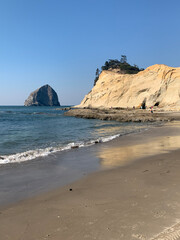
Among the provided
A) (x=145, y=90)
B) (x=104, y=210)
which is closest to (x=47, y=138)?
(x=104, y=210)

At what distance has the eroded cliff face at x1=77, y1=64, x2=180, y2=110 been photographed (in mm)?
43344

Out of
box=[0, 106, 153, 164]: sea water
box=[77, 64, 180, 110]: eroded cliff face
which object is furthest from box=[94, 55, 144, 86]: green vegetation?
box=[0, 106, 153, 164]: sea water

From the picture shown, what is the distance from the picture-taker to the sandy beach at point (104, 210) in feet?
9.95

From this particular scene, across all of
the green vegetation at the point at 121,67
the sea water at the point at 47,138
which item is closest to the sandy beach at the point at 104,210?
the sea water at the point at 47,138

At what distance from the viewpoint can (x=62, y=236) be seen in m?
2.98

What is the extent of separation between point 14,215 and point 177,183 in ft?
11.8

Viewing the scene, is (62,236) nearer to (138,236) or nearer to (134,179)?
(138,236)

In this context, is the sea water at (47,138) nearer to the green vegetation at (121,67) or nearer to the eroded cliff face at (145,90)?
the eroded cliff face at (145,90)

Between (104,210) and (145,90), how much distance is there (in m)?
47.5

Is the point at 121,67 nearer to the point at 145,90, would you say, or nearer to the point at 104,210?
the point at 145,90

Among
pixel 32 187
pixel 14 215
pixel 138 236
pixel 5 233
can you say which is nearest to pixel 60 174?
pixel 32 187

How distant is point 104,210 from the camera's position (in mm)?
3725

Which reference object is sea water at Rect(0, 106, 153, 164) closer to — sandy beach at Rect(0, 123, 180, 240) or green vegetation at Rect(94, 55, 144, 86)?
sandy beach at Rect(0, 123, 180, 240)

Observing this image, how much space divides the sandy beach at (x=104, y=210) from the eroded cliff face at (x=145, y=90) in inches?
1437
